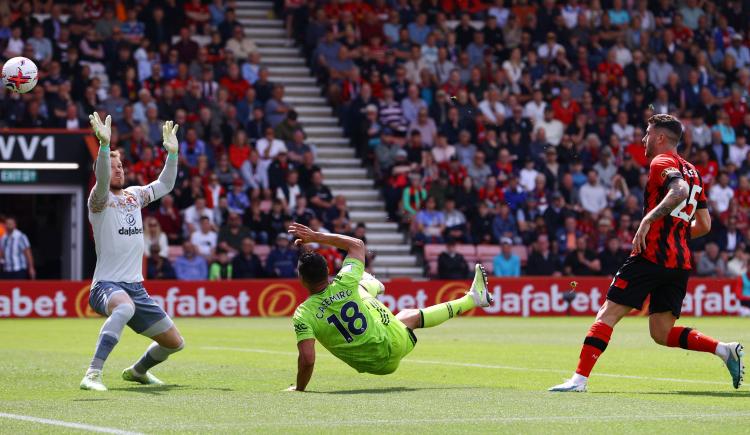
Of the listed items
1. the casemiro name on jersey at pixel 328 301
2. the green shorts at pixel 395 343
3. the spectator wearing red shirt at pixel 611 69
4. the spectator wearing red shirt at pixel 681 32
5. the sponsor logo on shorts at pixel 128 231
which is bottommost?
the green shorts at pixel 395 343

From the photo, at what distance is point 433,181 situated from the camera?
29.7 m

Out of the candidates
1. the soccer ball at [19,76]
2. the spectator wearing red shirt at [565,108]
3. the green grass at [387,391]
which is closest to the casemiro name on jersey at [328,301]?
the green grass at [387,391]

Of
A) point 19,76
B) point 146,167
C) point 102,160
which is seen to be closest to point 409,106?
point 146,167

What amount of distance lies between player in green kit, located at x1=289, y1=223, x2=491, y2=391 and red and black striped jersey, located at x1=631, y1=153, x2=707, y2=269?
232cm

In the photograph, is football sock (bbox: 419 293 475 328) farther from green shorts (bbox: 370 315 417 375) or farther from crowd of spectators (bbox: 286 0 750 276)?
crowd of spectators (bbox: 286 0 750 276)

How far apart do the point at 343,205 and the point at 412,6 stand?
24.7 feet

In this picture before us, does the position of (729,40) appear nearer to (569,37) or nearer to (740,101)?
(740,101)

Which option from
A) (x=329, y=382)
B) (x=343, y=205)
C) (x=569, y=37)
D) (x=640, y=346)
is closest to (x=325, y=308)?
(x=329, y=382)

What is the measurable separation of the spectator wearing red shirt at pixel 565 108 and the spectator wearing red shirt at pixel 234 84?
24.6 ft

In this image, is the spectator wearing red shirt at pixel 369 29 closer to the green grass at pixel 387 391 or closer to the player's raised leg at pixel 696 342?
the green grass at pixel 387 391

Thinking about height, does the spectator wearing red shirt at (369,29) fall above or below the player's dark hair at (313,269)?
above

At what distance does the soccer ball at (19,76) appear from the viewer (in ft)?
43.8

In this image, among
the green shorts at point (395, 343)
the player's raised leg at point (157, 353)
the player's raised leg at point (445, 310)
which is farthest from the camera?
the player's raised leg at point (445, 310)

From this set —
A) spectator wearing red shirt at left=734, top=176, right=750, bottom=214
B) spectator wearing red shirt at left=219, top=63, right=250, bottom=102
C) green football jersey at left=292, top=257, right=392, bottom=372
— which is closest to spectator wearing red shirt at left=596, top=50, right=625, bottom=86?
spectator wearing red shirt at left=734, top=176, right=750, bottom=214
